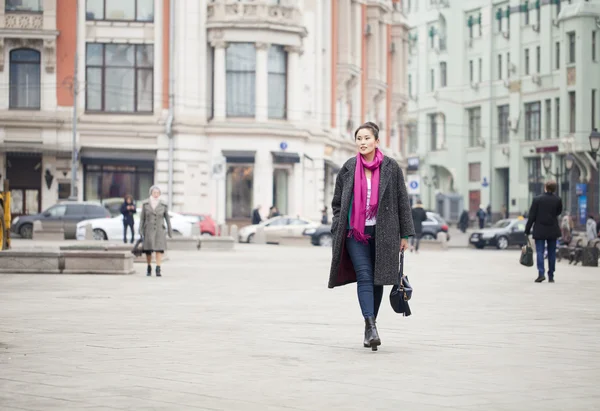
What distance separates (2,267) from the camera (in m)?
24.9

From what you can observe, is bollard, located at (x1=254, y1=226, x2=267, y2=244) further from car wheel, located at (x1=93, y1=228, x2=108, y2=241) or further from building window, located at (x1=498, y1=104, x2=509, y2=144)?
building window, located at (x1=498, y1=104, x2=509, y2=144)

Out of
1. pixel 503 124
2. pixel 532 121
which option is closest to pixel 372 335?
pixel 532 121

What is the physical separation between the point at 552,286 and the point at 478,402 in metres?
14.5

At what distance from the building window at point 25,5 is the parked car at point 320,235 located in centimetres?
1574

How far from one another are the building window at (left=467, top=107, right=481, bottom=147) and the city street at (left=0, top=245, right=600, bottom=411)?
75.9 metres

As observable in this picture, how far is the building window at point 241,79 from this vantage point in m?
58.2

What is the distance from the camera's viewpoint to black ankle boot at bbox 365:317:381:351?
11117mm

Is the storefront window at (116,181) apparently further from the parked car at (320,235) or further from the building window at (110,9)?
the parked car at (320,235)

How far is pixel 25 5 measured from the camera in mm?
56812

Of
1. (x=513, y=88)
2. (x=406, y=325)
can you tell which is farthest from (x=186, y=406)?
(x=513, y=88)

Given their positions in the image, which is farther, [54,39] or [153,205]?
[54,39]

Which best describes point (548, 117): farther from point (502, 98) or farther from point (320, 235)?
point (320, 235)

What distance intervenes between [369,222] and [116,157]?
1849 inches

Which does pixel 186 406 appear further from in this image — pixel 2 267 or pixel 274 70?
pixel 274 70
